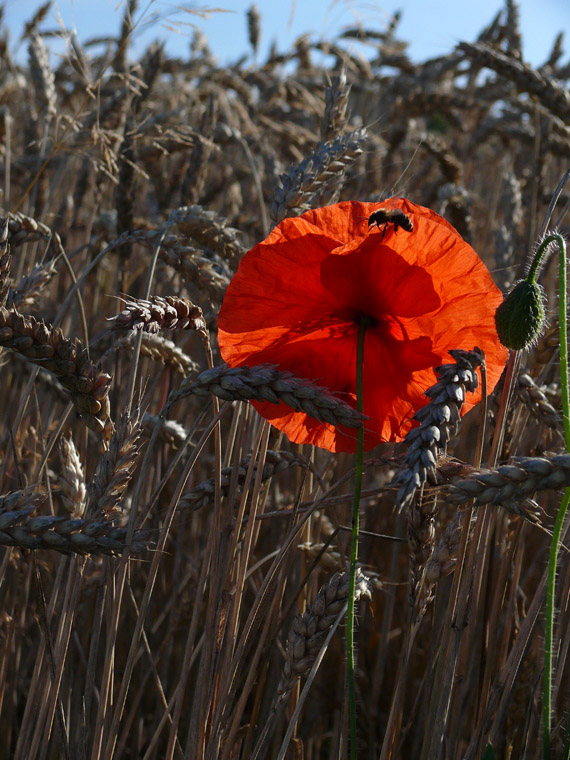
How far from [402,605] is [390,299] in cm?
132

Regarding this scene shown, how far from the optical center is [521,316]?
863 mm

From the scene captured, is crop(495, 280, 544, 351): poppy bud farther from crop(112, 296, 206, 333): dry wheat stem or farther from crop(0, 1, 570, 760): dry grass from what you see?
crop(112, 296, 206, 333): dry wheat stem

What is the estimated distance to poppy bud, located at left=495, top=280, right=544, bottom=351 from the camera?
0.86 metres

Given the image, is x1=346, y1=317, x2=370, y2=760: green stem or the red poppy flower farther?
the red poppy flower

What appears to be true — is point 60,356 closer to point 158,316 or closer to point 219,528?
point 158,316

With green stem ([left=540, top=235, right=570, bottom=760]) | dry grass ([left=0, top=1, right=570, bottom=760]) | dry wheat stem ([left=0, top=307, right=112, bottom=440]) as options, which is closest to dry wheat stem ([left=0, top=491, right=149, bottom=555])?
dry grass ([left=0, top=1, right=570, bottom=760])

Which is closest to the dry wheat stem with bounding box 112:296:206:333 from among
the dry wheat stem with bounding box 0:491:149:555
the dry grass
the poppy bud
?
the dry grass

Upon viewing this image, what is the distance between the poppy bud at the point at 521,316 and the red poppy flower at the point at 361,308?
10 centimetres

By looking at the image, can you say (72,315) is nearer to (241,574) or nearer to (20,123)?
(241,574)

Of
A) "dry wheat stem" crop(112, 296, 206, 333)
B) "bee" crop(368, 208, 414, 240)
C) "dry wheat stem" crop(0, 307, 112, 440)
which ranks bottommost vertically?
"dry wheat stem" crop(0, 307, 112, 440)

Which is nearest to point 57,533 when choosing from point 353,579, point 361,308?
point 353,579

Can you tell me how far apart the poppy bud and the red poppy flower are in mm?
104

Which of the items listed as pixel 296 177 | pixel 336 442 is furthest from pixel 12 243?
pixel 336 442

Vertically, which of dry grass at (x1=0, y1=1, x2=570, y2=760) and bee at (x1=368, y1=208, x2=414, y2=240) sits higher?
bee at (x1=368, y1=208, x2=414, y2=240)
